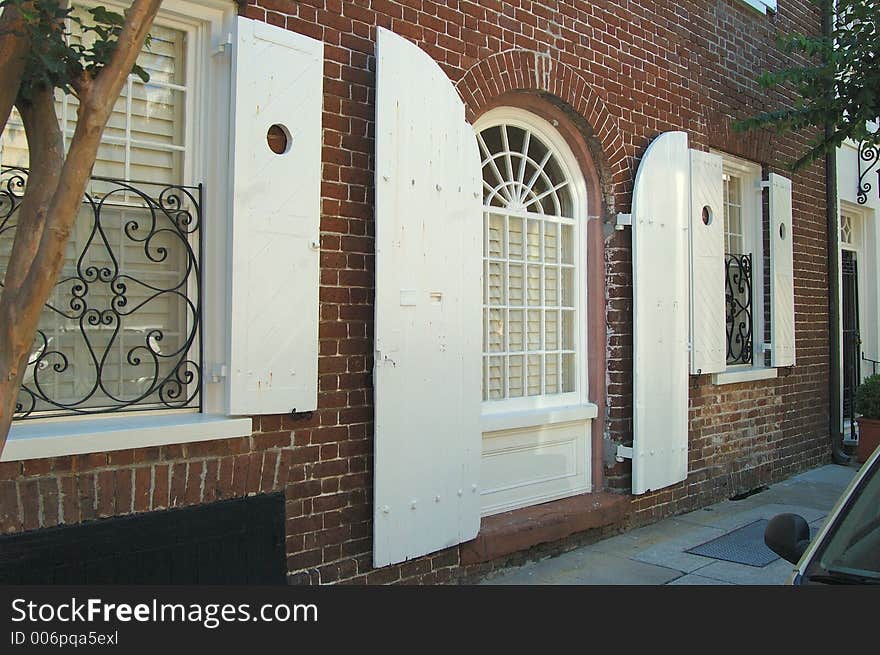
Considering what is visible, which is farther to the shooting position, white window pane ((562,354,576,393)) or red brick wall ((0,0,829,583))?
white window pane ((562,354,576,393))

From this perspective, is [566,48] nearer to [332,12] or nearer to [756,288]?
[332,12]

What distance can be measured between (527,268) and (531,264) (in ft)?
0.14

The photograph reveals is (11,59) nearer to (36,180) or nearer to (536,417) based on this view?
(36,180)

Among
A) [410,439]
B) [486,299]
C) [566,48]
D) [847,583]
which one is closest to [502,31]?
[566,48]

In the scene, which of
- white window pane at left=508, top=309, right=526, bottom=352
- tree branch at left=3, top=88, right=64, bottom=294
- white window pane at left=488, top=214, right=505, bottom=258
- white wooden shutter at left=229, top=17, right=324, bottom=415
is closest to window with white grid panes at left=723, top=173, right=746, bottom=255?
white window pane at left=508, top=309, right=526, bottom=352

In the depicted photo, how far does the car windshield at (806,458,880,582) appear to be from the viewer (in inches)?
108

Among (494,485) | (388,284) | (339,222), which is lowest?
(494,485)

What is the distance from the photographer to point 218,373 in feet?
13.6

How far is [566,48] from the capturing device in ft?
20.6

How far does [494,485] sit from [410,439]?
1387mm

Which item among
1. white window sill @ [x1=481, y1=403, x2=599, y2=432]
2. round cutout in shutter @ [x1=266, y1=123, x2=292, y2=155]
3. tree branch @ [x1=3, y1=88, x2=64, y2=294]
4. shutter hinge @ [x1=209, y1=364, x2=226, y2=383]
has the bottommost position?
white window sill @ [x1=481, y1=403, x2=599, y2=432]

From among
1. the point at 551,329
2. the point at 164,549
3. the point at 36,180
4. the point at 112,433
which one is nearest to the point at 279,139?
the point at 112,433

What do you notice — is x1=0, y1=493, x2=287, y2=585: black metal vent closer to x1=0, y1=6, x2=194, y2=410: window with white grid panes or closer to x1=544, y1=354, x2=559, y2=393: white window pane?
x1=0, y1=6, x2=194, y2=410: window with white grid panes

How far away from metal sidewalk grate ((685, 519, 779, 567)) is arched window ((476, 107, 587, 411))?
1481mm
